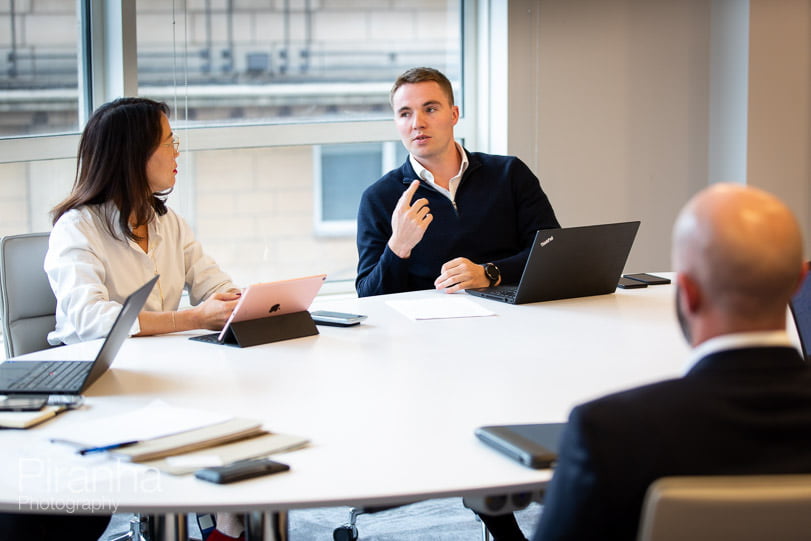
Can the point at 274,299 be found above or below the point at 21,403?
above

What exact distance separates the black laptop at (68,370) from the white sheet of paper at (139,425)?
19 centimetres

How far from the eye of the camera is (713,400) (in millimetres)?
1019

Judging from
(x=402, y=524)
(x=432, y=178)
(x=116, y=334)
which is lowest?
(x=402, y=524)

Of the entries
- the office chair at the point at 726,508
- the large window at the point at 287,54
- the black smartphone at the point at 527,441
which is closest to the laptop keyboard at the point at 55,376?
the black smartphone at the point at 527,441

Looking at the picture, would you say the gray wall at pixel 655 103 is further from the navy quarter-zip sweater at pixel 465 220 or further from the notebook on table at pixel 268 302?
the notebook on table at pixel 268 302

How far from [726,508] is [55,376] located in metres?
1.40

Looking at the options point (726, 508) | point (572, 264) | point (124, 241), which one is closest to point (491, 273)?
point (572, 264)

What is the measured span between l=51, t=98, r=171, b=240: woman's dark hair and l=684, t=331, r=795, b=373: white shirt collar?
6.27ft

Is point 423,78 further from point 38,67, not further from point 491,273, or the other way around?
point 38,67

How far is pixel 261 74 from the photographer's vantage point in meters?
4.38

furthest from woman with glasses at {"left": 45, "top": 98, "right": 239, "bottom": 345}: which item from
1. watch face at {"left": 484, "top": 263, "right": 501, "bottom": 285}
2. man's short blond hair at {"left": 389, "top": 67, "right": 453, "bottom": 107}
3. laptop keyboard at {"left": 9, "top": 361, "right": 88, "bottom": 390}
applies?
man's short blond hair at {"left": 389, "top": 67, "right": 453, "bottom": 107}

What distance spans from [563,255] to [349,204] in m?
2.13

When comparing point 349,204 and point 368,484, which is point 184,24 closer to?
point 349,204

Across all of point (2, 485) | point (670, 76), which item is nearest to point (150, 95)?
point (670, 76)
